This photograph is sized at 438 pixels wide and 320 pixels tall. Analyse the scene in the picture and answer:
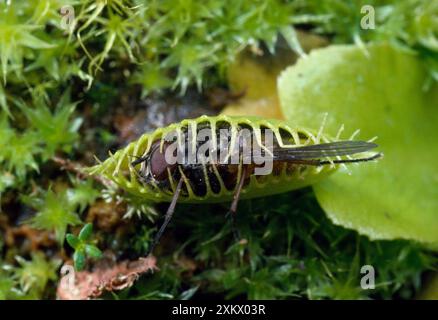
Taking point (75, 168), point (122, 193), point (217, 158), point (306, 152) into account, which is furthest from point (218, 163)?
point (75, 168)

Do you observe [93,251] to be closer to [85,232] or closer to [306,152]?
[85,232]

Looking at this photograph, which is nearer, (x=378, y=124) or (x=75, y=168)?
(x=75, y=168)

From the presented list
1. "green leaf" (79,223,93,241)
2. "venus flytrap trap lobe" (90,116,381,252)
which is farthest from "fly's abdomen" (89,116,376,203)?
"green leaf" (79,223,93,241)

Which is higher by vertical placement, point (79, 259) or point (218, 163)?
point (218, 163)

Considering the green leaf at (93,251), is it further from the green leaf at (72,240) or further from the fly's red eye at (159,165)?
the fly's red eye at (159,165)
